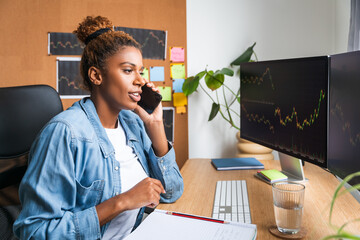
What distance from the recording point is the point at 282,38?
2.34m

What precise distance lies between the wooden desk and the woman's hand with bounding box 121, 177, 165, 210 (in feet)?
0.30

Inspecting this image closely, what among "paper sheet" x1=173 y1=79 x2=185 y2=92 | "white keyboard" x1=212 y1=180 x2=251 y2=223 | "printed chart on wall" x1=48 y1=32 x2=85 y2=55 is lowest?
"white keyboard" x1=212 y1=180 x2=251 y2=223

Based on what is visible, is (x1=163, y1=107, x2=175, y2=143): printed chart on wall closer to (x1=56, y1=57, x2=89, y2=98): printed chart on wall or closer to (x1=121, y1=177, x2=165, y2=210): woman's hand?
(x1=56, y1=57, x2=89, y2=98): printed chart on wall

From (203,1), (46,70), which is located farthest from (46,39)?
(203,1)

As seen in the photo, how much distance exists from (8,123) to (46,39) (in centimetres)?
126

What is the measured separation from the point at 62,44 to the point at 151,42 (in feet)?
1.99

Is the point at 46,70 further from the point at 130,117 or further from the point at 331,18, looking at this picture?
the point at 331,18

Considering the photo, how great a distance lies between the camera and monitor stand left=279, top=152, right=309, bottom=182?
4.29 ft

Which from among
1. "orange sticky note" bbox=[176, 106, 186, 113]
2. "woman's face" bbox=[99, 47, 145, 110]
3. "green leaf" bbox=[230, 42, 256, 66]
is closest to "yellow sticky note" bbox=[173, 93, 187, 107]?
"orange sticky note" bbox=[176, 106, 186, 113]

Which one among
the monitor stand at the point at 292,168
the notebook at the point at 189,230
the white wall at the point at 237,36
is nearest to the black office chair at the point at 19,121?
the notebook at the point at 189,230

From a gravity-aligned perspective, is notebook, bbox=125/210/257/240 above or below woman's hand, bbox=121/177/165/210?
below

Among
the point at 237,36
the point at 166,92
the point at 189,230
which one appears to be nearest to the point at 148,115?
the point at 189,230

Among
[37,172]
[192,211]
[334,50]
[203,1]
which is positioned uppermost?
[203,1]

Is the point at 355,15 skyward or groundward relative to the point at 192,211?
skyward
